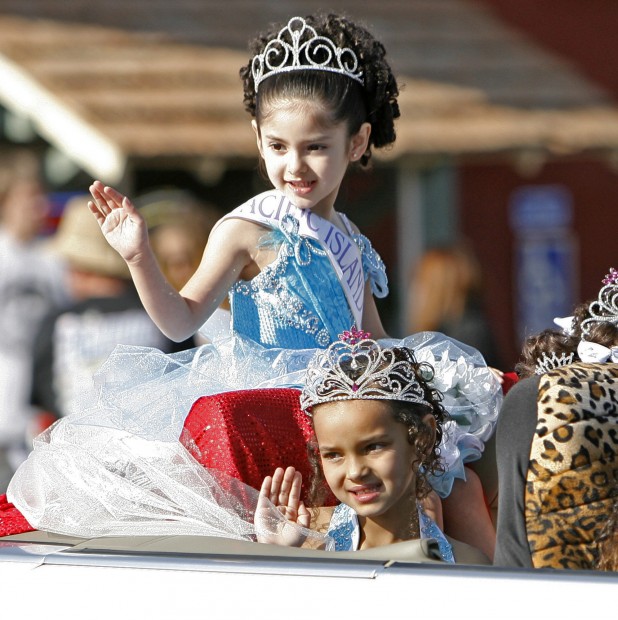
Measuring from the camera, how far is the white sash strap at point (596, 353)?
3029 millimetres

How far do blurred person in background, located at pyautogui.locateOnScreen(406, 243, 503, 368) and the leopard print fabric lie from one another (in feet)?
16.9

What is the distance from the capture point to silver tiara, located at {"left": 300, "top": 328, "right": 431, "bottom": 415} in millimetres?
3158

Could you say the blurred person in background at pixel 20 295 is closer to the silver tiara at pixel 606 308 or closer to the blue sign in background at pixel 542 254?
the silver tiara at pixel 606 308

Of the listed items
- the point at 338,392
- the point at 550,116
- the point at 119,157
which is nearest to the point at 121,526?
the point at 338,392

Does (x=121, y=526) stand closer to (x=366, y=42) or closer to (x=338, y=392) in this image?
(x=338, y=392)

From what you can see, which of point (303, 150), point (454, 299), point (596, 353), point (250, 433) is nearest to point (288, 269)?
point (303, 150)

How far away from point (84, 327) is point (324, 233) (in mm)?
3210

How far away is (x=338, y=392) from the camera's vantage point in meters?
3.15

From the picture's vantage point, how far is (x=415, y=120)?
9844 millimetres

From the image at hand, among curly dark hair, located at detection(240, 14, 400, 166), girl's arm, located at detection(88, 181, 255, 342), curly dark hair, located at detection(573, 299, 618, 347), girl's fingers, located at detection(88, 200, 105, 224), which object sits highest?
curly dark hair, located at detection(240, 14, 400, 166)

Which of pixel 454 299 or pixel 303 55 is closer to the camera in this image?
pixel 303 55

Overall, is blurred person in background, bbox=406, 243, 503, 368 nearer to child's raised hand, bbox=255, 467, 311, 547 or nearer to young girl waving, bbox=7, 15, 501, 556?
young girl waving, bbox=7, 15, 501, 556

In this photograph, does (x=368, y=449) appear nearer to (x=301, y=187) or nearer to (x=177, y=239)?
(x=301, y=187)

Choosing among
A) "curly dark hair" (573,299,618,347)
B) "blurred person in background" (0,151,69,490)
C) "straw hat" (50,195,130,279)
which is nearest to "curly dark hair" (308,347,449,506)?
"curly dark hair" (573,299,618,347)
